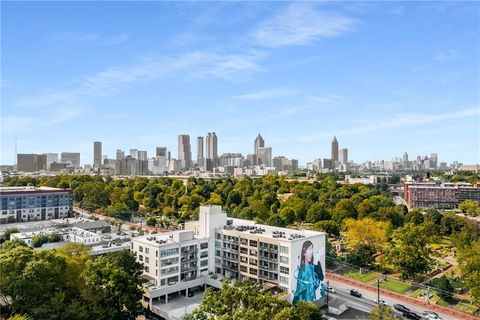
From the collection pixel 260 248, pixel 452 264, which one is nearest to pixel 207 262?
pixel 260 248

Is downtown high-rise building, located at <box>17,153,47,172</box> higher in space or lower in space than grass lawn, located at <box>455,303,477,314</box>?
higher

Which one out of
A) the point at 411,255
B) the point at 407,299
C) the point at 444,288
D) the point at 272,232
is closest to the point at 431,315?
the point at 407,299

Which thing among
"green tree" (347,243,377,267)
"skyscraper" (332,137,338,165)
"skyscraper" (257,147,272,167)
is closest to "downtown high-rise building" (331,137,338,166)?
"skyscraper" (332,137,338,165)

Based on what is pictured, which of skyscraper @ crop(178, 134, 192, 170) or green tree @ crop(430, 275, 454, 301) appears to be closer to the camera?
green tree @ crop(430, 275, 454, 301)

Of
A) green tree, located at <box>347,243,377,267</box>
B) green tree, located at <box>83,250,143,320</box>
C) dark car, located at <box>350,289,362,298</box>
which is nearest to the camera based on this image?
green tree, located at <box>83,250,143,320</box>

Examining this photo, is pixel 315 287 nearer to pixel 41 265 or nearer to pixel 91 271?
pixel 91 271

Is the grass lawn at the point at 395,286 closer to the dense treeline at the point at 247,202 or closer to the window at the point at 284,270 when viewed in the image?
the window at the point at 284,270

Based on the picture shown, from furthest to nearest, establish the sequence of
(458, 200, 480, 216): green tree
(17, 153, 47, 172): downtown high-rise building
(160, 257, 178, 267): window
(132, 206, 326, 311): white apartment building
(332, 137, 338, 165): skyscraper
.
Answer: (332, 137, 338, 165): skyscraper < (17, 153, 47, 172): downtown high-rise building < (458, 200, 480, 216): green tree < (160, 257, 178, 267): window < (132, 206, 326, 311): white apartment building

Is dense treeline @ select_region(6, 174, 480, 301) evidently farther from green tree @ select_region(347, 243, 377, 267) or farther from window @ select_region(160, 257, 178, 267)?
window @ select_region(160, 257, 178, 267)
